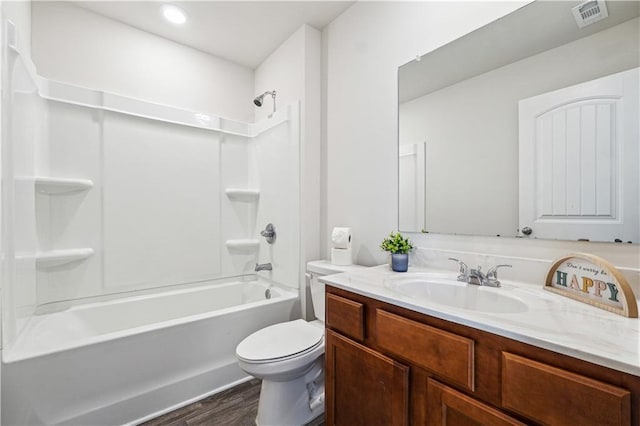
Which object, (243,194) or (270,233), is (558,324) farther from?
(243,194)

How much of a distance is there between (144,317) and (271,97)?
84.7 inches

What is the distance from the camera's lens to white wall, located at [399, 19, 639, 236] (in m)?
1.06

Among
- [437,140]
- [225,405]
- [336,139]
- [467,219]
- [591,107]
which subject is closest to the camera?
[591,107]

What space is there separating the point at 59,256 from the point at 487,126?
2703 millimetres

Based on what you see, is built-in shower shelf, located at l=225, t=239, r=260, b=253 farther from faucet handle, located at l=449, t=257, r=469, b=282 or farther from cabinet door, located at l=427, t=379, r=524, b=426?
cabinet door, located at l=427, t=379, r=524, b=426

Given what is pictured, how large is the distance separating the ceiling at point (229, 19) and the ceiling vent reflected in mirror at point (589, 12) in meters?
1.36

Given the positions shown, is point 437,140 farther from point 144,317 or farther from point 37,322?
point 37,322

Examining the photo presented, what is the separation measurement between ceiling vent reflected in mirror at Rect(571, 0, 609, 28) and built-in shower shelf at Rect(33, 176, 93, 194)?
285cm

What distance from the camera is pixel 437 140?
5.02 feet

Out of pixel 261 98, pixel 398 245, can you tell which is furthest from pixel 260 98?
pixel 398 245

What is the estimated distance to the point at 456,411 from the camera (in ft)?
2.84

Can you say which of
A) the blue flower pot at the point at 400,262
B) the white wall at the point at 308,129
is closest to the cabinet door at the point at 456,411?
the blue flower pot at the point at 400,262

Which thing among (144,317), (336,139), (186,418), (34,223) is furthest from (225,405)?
(336,139)

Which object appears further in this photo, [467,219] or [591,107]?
[467,219]
